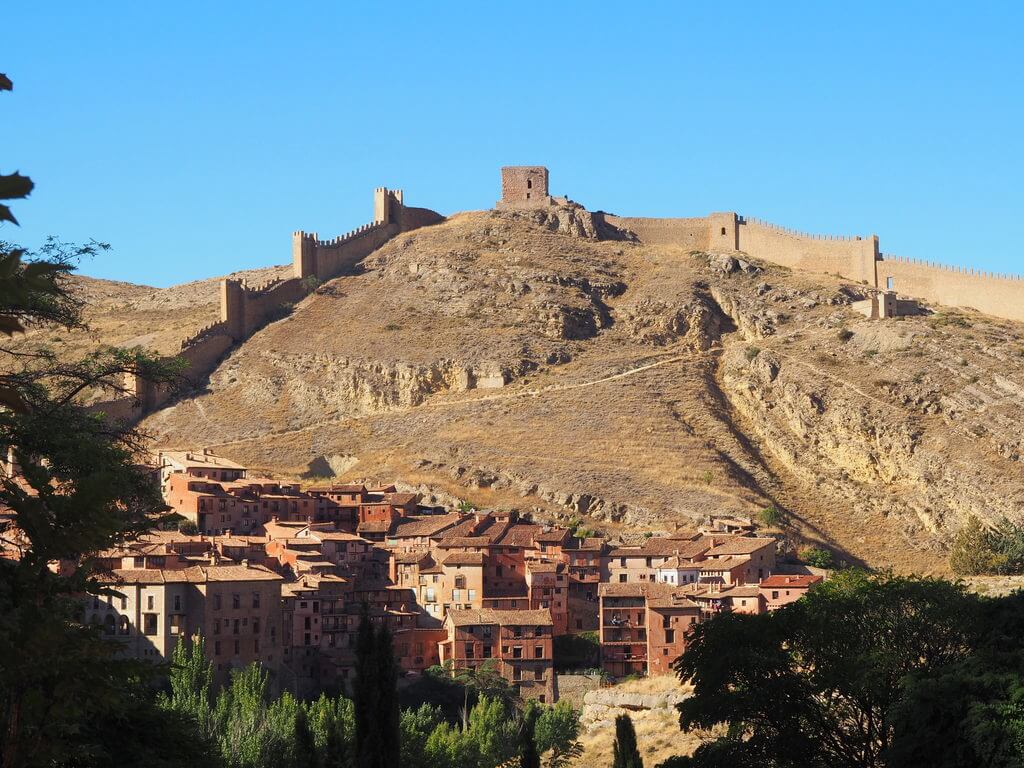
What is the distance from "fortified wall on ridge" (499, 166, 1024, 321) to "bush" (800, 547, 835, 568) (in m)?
36.8

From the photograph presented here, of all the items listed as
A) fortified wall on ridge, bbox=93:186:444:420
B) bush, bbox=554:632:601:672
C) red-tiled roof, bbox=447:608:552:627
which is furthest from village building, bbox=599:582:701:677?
fortified wall on ridge, bbox=93:186:444:420

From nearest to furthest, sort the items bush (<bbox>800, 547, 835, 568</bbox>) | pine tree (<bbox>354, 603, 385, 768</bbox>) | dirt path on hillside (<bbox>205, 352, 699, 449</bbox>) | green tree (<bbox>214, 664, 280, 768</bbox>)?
pine tree (<bbox>354, 603, 385, 768</bbox>) → green tree (<bbox>214, 664, 280, 768</bbox>) → bush (<bbox>800, 547, 835, 568</bbox>) → dirt path on hillside (<bbox>205, 352, 699, 449</bbox>)

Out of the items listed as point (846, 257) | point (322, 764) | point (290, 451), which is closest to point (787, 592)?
point (322, 764)

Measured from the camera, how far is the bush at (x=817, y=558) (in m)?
79.9

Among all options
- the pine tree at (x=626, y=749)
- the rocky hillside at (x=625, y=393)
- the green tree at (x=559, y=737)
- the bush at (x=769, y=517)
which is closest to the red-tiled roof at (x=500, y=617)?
the green tree at (x=559, y=737)

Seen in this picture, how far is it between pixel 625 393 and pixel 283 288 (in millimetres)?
29428

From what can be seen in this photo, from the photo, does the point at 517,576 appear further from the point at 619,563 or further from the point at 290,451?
the point at 290,451

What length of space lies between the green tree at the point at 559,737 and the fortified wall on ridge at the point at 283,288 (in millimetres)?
50054

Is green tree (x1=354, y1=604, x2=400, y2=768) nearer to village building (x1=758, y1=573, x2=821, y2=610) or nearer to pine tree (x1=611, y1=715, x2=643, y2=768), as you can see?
pine tree (x1=611, y1=715, x2=643, y2=768)

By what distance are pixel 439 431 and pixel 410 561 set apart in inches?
1039

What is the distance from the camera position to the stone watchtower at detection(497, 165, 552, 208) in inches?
5340

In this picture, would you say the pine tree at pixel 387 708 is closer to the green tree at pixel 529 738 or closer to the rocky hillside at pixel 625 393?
the green tree at pixel 529 738

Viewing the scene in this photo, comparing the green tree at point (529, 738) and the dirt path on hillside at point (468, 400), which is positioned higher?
the dirt path on hillside at point (468, 400)

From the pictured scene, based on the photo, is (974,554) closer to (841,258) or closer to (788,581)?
(788,581)
